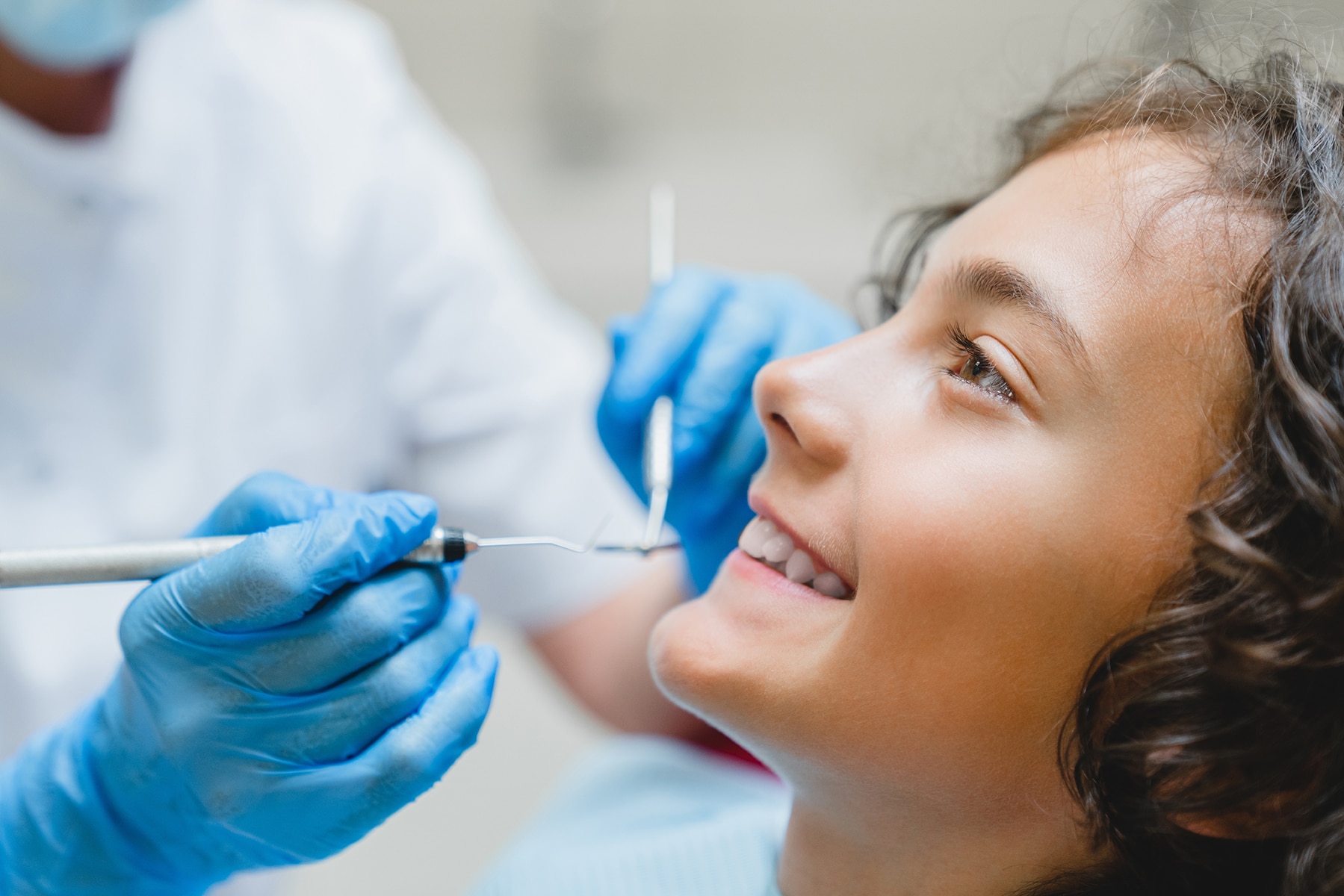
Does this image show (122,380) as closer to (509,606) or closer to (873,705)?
(509,606)

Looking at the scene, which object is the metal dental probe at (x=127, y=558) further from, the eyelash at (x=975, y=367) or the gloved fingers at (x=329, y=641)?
the eyelash at (x=975, y=367)

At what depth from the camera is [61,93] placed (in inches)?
44.2

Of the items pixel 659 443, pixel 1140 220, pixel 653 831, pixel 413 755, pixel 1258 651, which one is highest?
pixel 1140 220

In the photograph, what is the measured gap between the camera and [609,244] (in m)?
2.41

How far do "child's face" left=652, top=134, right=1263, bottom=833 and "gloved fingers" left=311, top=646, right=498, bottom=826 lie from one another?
16cm

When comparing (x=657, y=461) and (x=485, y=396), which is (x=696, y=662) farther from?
(x=485, y=396)

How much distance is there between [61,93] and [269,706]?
2.42ft

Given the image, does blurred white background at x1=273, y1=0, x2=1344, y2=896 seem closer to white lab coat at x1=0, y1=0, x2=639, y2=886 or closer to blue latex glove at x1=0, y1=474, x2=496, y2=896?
white lab coat at x1=0, y1=0, x2=639, y2=886

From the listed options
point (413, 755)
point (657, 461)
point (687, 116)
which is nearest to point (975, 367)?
point (657, 461)

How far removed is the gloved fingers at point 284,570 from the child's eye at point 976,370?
1.37ft

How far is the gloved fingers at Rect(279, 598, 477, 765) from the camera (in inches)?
31.5

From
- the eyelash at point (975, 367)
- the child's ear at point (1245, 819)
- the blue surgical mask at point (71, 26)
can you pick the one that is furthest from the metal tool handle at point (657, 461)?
the blue surgical mask at point (71, 26)

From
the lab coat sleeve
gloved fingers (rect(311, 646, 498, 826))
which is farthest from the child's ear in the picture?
the lab coat sleeve

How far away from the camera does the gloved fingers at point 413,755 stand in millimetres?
789
